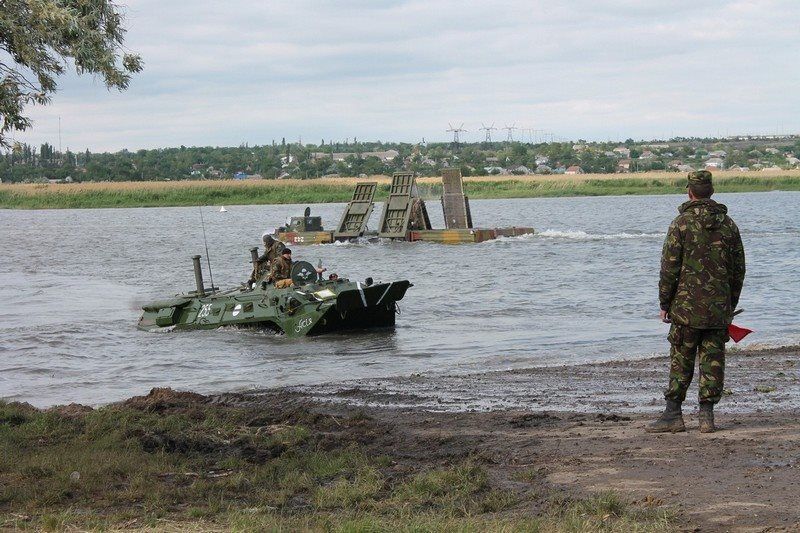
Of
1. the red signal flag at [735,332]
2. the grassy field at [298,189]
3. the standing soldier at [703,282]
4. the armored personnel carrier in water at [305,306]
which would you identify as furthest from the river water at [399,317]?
the grassy field at [298,189]

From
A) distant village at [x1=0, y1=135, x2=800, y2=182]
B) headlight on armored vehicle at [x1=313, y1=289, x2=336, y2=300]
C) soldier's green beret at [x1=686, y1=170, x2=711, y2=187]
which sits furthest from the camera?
distant village at [x1=0, y1=135, x2=800, y2=182]

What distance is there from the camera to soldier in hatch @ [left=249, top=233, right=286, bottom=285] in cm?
2080

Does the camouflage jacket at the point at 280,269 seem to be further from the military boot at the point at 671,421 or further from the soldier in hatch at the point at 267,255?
the military boot at the point at 671,421

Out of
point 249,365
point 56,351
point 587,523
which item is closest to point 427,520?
point 587,523

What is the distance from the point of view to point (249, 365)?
17.7 meters

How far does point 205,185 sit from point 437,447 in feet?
358

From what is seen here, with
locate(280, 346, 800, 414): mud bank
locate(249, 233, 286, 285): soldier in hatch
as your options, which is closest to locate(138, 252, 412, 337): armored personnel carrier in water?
locate(249, 233, 286, 285): soldier in hatch

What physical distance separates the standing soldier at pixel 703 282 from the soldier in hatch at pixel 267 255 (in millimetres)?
12638

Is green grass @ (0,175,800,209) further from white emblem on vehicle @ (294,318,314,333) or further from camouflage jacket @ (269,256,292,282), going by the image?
white emblem on vehicle @ (294,318,314,333)

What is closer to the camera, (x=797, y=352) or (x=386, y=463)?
(x=386, y=463)

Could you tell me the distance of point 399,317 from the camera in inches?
934

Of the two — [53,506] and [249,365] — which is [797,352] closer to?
[249,365]

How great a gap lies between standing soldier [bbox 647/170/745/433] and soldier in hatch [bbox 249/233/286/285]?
12.6m

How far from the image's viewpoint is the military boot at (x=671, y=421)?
8.99 metres
